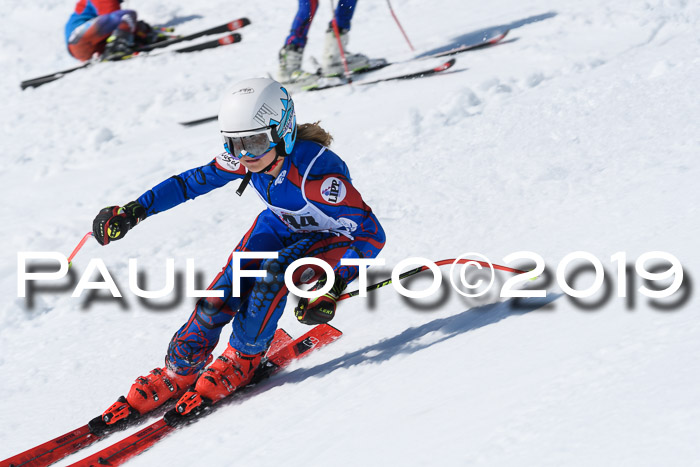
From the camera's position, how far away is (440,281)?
4379 millimetres

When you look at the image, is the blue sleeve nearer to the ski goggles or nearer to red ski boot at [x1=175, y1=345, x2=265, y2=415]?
the ski goggles

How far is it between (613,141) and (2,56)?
391 inches

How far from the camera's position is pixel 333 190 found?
3471 millimetres

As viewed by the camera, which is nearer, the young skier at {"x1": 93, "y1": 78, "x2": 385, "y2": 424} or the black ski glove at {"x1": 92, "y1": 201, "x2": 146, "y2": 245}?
the young skier at {"x1": 93, "y1": 78, "x2": 385, "y2": 424}

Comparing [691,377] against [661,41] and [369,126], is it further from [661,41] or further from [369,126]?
[661,41]

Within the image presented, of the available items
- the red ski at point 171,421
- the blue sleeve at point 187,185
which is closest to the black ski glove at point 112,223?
the blue sleeve at point 187,185

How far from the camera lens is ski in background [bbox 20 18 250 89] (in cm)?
1020

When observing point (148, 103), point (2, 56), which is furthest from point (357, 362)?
point (2, 56)

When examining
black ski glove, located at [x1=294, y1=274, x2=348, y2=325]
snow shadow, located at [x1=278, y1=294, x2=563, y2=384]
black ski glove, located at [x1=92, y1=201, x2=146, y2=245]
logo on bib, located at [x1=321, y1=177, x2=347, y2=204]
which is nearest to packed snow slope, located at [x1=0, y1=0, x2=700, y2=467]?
snow shadow, located at [x1=278, y1=294, x2=563, y2=384]

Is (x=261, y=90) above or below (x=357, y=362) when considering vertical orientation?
above

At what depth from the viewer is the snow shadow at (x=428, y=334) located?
3.57 m

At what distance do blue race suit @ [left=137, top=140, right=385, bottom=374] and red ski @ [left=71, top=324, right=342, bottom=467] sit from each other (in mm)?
300

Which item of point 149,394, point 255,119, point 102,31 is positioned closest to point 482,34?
point 102,31

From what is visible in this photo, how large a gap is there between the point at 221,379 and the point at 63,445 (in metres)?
0.77
